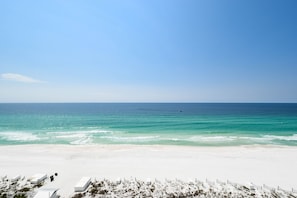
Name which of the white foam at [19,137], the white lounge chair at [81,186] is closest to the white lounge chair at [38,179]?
the white lounge chair at [81,186]

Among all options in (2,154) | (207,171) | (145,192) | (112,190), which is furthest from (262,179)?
(2,154)

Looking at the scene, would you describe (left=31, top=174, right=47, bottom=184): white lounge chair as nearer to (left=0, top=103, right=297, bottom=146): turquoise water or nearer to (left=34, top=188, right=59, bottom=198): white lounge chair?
(left=34, top=188, right=59, bottom=198): white lounge chair

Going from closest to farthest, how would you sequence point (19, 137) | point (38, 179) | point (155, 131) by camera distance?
point (38, 179)
point (19, 137)
point (155, 131)

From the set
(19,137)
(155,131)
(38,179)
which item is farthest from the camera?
(155,131)

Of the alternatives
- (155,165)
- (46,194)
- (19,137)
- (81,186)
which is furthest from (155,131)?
(46,194)

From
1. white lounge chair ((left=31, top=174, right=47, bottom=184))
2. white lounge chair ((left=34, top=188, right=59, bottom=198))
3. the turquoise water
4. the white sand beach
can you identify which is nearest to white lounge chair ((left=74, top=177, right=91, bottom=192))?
the white sand beach

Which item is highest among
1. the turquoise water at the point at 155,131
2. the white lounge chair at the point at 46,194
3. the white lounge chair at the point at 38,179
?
the white lounge chair at the point at 46,194

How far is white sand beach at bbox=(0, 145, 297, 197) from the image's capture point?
40.2ft

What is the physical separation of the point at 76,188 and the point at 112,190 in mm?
2179

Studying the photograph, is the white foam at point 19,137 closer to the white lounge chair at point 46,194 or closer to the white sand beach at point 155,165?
the white sand beach at point 155,165

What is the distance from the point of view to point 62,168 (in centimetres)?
1399

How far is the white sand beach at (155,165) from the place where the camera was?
12.2 metres

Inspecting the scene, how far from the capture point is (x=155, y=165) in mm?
14703

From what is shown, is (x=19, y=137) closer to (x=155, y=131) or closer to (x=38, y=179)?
(x=38, y=179)
